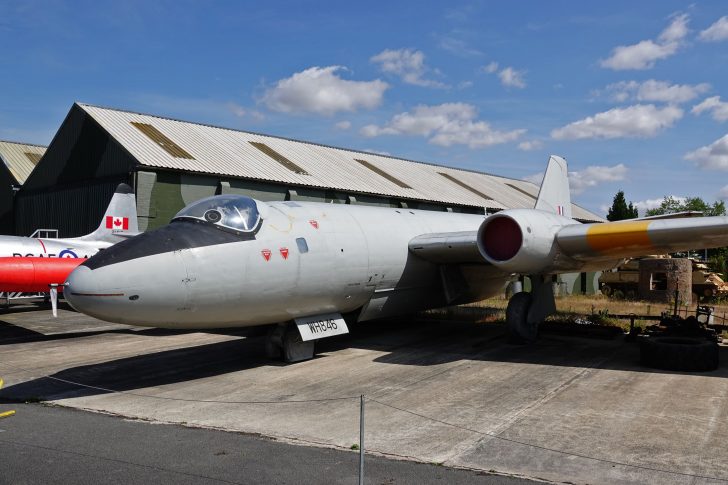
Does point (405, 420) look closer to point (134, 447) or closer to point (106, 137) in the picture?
A: point (134, 447)

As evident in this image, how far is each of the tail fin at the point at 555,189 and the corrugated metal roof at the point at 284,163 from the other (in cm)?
988

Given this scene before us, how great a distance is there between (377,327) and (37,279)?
8463mm

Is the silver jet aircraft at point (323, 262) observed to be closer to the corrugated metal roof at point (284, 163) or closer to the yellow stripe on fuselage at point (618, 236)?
the yellow stripe on fuselage at point (618, 236)

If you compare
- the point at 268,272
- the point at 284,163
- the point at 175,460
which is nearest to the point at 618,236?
the point at 268,272

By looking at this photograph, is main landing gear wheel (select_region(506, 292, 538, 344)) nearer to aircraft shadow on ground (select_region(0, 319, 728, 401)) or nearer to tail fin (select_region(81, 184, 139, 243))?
aircraft shadow on ground (select_region(0, 319, 728, 401))

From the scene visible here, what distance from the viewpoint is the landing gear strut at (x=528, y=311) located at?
1244 centimetres

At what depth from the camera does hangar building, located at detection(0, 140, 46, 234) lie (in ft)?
95.3

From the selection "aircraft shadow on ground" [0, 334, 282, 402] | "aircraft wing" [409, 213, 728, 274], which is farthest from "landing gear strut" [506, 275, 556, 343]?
"aircraft shadow on ground" [0, 334, 282, 402]

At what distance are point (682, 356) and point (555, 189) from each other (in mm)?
7397

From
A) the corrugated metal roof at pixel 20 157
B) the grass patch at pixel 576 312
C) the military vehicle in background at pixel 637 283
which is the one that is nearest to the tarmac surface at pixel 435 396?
the grass patch at pixel 576 312

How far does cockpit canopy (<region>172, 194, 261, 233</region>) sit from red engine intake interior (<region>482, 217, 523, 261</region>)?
427 centimetres

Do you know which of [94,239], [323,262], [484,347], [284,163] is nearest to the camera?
[323,262]

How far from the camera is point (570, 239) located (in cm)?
1070

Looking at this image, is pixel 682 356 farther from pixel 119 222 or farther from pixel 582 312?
pixel 119 222
